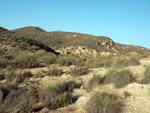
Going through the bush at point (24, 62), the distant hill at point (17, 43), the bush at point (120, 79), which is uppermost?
the distant hill at point (17, 43)

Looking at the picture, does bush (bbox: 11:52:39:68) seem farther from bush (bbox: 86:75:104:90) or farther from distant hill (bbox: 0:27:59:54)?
bush (bbox: 86:75:104:90)

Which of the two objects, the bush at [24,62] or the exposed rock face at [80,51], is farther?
the exposed rock face at [80,51]

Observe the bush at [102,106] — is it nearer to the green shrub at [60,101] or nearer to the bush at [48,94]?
the green shrub at [60,101]

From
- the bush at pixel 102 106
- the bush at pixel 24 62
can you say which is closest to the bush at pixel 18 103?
the bush at pixel 102 106

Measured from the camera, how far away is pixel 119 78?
6637 millimetres

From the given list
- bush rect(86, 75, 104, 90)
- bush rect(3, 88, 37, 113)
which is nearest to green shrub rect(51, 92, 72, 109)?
bush rect(3, 88, 37, 113)

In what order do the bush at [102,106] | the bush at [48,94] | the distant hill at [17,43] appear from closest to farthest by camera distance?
the bush at [102,106] → the bush at [48,94] → the distant hill at [17,43]

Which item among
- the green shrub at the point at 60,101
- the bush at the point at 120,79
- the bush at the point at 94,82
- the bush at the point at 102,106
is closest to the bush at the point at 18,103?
the green shrub at the point at 60,101

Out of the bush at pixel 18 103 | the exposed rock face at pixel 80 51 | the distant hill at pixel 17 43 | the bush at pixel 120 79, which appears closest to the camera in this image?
the bush at pixel 18 103

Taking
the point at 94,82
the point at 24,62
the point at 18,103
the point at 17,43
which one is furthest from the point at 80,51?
the point at 18,103

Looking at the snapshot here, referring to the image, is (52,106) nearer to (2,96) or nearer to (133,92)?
(2,96)

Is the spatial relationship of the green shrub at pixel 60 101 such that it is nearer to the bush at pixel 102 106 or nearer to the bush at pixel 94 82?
the bush at pixel 102 106

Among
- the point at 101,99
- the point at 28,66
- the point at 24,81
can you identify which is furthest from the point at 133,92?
the point at 28,66

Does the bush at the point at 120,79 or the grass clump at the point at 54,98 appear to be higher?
the bush at the point at 120,79
